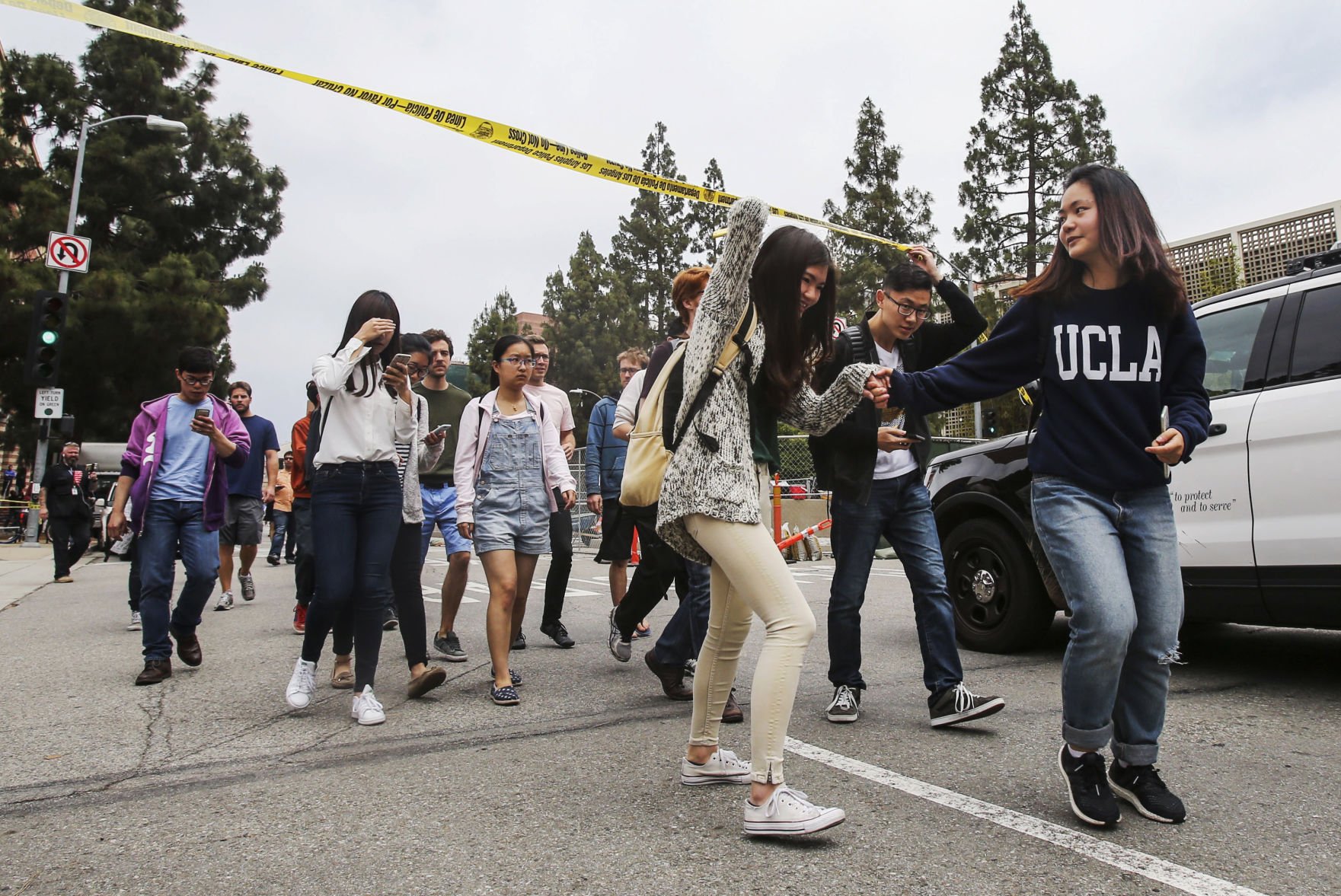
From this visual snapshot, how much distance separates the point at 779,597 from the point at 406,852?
3.99 feet

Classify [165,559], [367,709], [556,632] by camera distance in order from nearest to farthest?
[367,709] → [165,559] → [556,632]

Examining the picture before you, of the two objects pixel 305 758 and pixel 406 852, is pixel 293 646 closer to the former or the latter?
pixel 305 758

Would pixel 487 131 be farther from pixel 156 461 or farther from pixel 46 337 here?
pixel 46 337

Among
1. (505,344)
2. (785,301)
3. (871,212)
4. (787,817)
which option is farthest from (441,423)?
(871,212)

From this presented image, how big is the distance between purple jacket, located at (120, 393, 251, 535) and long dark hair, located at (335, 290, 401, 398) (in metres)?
1.36

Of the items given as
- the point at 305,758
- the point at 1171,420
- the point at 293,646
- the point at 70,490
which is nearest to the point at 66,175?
the point at 70,490

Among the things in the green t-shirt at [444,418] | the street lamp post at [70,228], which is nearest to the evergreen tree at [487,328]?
the street lamp post at [70,228]

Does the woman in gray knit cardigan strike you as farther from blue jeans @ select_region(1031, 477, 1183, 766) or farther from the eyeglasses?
the eyeglasses

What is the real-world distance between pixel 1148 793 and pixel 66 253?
769 inches

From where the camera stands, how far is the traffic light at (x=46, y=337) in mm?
13867

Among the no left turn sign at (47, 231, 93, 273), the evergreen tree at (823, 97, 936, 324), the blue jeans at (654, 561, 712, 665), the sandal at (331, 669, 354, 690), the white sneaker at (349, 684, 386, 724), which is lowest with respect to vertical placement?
the sandal at (331, 669, 354, 690)

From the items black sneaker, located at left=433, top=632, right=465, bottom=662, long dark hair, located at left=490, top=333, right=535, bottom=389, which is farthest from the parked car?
black sneaker, located at left=433, top=632, right=465, bottom=662

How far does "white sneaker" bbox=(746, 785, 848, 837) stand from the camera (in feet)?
8.66

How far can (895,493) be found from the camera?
13.5 ft
